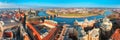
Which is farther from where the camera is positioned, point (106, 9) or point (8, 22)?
point (8, 22)

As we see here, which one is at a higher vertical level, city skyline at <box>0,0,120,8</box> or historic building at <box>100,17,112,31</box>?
city skyline at <box>0,0,120,8</box>

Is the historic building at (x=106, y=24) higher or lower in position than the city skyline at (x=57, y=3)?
lower

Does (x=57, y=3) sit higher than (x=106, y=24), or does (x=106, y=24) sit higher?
(x=57, y=3)

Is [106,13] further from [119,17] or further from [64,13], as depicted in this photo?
[64,13]

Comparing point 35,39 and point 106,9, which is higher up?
point 106,9

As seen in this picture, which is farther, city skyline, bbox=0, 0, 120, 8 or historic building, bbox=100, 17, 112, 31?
historic building, bbox=100, 17, 112, 31

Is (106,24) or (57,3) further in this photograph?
(106,24)

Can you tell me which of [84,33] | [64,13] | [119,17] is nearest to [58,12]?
[64,13]

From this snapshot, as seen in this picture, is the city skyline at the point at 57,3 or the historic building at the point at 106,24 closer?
the city skyline at the point at 57,3
